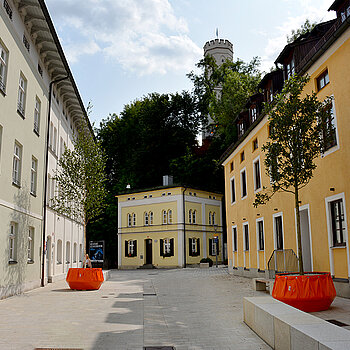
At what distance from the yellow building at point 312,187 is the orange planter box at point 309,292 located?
304 cm

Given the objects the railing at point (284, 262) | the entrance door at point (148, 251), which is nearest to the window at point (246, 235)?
the railing at point (284, 262)

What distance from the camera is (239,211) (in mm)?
25422

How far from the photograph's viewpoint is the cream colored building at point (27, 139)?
46.5ft

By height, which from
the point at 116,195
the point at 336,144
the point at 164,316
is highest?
the point at 116,195

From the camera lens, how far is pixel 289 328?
5348mm

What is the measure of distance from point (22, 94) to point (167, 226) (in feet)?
89.8

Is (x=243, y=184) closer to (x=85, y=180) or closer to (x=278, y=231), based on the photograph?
(x=278, y=231)

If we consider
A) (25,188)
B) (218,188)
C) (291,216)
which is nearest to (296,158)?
(291,216)

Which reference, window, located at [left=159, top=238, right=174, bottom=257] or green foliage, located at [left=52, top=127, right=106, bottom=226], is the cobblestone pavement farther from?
window, located at [left=159, top=238, right=174, bottom=257]

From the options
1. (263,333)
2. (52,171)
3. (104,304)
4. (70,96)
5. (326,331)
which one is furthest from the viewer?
(70,96)

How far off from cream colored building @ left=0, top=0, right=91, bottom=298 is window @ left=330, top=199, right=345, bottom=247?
→ 35.2 ft

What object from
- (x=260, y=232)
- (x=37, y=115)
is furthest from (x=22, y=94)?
(x=260, y=232)

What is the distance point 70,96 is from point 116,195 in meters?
22.8

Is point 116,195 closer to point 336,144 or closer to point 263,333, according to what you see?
point 336,144
